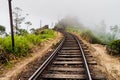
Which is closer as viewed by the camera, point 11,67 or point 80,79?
point 80,79

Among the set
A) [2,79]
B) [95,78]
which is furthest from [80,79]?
[2,79]

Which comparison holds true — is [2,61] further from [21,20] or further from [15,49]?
[21,20]

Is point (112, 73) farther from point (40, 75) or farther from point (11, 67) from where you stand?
point (11, 67)

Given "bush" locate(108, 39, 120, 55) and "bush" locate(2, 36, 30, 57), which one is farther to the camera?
"bush" locate(108, 39, 120, 55)

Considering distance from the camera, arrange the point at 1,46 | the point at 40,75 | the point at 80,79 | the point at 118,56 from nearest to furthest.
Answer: the point at 80,79 → the point at 40,75 → the point at 1,46 → the point at 118,56

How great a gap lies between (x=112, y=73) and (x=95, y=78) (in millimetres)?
1681

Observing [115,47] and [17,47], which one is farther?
[115,47]

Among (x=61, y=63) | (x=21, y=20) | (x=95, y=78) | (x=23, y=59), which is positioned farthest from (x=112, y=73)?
(x=21, y=20)

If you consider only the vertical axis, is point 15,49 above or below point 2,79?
above

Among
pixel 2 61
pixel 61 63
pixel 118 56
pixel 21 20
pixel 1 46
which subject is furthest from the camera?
pixel 21 20

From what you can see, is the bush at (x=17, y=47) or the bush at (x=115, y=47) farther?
the bush at (x=115, y=47)

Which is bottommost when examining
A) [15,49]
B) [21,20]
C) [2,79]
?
[2,79]

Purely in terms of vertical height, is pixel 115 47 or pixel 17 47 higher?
pixel 17 47

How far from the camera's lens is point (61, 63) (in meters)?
9.04
